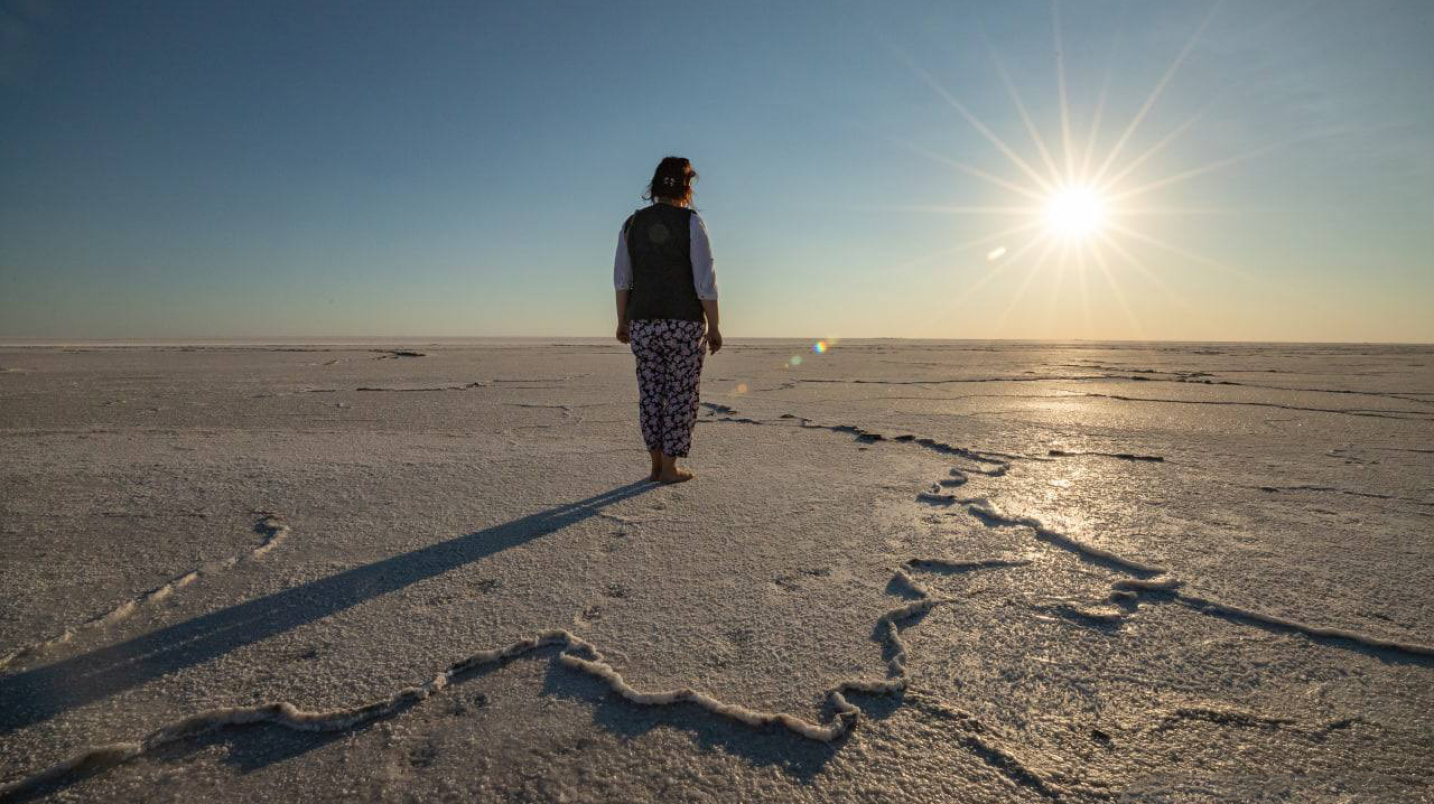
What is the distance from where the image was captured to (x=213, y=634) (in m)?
1.31

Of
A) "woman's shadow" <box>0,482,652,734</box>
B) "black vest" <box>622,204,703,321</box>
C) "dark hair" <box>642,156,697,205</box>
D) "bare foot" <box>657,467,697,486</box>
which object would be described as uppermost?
"dark hair" <box>642,156,697,205</box>

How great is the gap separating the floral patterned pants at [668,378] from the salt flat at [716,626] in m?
0.25

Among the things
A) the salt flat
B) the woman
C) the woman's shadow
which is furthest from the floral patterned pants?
the woman's shadow

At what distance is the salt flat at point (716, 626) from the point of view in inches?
36.6

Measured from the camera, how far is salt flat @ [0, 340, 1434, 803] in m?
0.93

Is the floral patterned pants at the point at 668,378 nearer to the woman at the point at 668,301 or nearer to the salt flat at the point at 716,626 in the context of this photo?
the woman at the point at 668,301

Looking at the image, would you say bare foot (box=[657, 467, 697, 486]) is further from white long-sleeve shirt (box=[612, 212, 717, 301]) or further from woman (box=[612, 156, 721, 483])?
white long-sleeve shirt (box=[612, 212, 717, 301])

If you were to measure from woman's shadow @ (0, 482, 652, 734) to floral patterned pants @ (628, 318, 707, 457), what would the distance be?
86 cm

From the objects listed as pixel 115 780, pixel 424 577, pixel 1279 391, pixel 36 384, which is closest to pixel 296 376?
pixel 36 384

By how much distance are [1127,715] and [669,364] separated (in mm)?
1995

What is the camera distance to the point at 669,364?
2736 mm

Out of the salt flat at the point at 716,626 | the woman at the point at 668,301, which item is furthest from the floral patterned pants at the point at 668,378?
the salt flat at the point at 716,626

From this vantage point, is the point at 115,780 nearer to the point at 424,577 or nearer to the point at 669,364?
the point at 424,577

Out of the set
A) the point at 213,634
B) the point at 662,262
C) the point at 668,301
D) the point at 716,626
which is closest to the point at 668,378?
the point at 668,301
